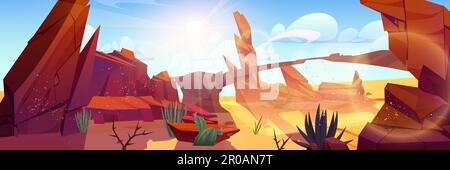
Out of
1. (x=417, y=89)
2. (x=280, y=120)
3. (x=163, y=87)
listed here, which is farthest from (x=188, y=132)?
(x=163, y=87)

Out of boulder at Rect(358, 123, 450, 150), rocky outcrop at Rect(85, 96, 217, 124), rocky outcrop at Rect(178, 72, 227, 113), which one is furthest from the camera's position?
rocky outcrop at Rect(178, 72, 227, 113)

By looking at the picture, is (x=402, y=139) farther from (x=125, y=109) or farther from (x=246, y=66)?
(x=246, y=66)

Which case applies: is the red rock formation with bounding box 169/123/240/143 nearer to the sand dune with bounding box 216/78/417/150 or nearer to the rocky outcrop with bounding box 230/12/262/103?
the sand dune with bounding box 216/78/417/150

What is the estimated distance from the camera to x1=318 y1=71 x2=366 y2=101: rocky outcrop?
1549 centimetres

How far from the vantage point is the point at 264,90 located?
50.3 ft

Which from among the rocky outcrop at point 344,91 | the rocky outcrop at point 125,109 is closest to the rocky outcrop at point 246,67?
the rocky outcrop at point 344,91

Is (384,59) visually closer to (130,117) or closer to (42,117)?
(130,117)

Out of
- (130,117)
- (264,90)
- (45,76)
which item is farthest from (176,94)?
(45,76)

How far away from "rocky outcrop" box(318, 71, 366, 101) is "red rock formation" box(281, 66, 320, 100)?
3.48 ft

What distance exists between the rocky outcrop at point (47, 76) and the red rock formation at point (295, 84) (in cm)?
1004

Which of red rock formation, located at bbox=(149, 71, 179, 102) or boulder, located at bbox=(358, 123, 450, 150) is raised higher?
red rock formation, located at bbox=(149, 71, 179, 102)

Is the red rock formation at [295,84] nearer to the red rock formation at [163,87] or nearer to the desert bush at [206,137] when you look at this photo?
the red rock formation at [163,87]

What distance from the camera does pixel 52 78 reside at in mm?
6062

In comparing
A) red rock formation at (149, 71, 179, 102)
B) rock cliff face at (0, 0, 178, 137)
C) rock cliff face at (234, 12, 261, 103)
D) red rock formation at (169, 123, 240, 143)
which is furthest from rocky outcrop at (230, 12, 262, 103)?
red rock formation at (169, 123, 240, 143)
